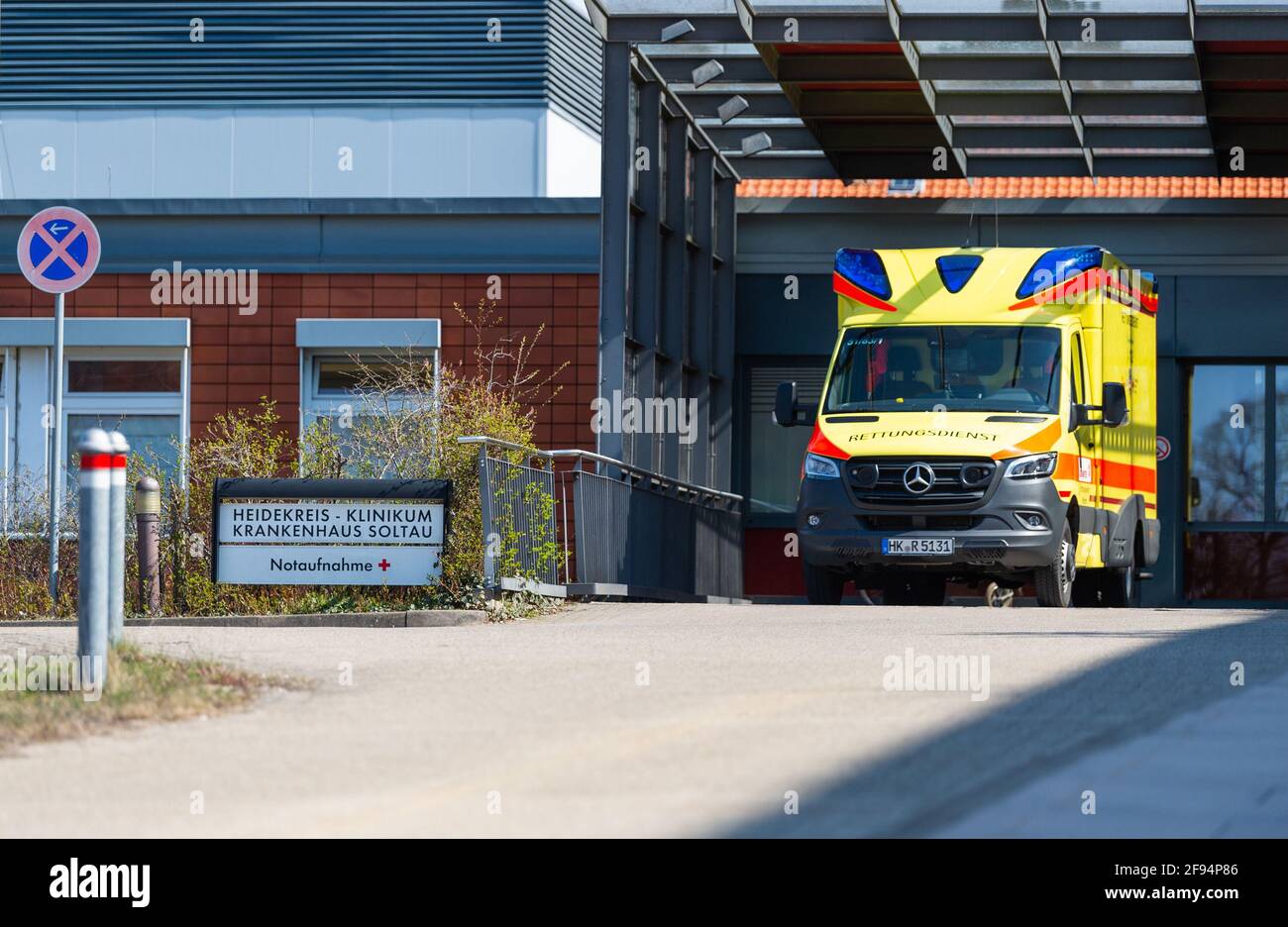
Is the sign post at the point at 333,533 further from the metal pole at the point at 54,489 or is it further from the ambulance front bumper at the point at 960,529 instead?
the ambulance front bumper at the point at 960,529

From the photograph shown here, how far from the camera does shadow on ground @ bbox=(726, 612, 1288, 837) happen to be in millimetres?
6285

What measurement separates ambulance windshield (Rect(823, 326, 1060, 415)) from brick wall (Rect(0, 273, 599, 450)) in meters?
6.44

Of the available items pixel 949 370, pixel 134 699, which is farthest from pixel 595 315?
pixel 134 699

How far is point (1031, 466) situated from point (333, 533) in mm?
5356

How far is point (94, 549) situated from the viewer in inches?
356

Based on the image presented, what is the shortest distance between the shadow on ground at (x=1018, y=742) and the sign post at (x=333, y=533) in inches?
216

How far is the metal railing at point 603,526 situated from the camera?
15.8 m

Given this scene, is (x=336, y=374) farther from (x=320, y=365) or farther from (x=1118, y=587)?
(x=1118, y=587)

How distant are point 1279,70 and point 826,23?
4.39 meters

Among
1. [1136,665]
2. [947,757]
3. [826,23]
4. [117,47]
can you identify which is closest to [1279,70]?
[826,23]

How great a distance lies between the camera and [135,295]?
24.6 m

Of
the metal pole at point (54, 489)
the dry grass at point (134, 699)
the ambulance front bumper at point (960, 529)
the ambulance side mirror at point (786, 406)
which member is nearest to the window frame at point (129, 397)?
the metal pole at point (54, 489)

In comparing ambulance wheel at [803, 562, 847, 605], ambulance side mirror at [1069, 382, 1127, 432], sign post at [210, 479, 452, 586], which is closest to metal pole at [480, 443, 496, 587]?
sign post at [210, 479, 452, 586]
